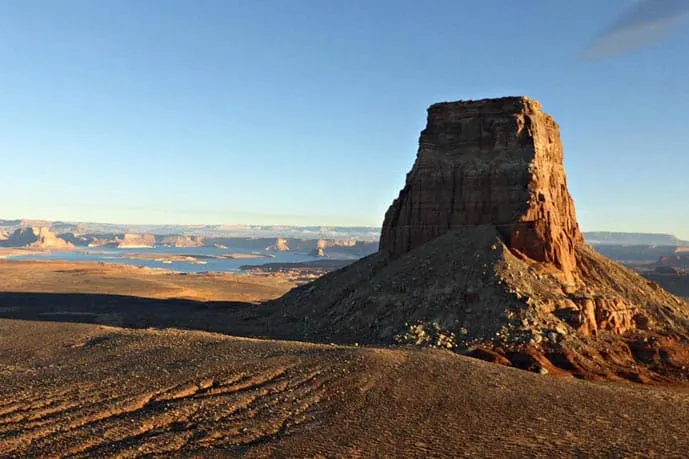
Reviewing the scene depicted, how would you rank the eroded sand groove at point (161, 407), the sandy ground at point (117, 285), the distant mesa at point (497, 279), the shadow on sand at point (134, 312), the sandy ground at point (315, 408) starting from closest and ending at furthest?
the sandy ground at point (315, 408), the eroded sand groove at point (161, 407), the distant mesa at point (497, 279), the shadow on sand at point (134, 312), the sandy ground at point (117, 285)

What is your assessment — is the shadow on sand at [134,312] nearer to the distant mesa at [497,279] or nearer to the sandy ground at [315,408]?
the distant mesa at [497,279]

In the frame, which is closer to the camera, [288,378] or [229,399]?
[229,399]

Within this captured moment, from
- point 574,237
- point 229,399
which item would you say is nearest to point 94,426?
point 229,399

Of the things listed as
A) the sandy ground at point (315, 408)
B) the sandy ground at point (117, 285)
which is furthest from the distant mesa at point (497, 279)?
the sandy ground at point (117, 285)

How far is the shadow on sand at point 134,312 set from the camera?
49.6m

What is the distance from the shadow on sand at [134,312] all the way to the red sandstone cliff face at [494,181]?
52.8 ft

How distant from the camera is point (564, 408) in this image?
73.3 feet

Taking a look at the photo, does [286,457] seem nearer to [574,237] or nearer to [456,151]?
[456,151]

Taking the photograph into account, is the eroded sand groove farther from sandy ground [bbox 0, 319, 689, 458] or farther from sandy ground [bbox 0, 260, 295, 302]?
sandy ground [bbox 0, 260, 295, 302]

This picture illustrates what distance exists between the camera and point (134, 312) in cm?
6072

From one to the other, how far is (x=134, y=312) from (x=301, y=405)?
141 feet

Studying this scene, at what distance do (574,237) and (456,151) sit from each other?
499 inches

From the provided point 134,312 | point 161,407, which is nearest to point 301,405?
point 161,407

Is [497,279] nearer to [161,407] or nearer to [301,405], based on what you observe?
[301,405]
